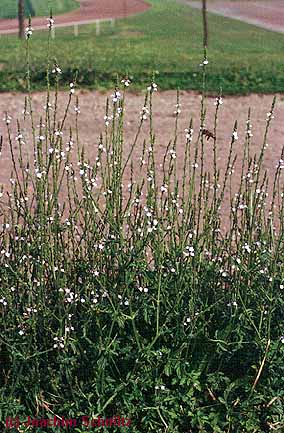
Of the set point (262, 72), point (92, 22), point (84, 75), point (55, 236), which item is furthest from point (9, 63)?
point (92, 22)

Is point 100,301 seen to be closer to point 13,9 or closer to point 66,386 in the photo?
point 66,386

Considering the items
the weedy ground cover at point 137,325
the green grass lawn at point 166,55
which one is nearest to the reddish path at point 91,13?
the green grass lawn at point 166,55

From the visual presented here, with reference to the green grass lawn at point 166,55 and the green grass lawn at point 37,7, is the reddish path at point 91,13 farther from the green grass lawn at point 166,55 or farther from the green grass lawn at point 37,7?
the green grass lawn at point 166,55

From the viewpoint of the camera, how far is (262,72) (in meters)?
14.1

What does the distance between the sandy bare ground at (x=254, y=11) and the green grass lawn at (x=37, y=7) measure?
476cm

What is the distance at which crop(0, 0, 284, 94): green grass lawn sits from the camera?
1343cm

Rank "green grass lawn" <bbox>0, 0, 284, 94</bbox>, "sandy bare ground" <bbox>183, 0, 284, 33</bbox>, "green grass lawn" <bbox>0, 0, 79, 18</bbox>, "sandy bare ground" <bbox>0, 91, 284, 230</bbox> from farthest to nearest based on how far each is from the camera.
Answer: "green grass lawn" <bbox>0, 0, 79, 18</bbox> < "sandy bare ground" <bbox>183, 0, 284, 33</bbox> < "green grass lawn" <bbox>0, 0, 284, 94</bbox> < "sandy bare ground" <bbox>0, 91, 284, 230</bbox>

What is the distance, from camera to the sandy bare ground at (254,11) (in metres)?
27.2

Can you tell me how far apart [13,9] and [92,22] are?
272 cm

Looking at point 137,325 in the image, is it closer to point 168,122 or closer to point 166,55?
point 168,122

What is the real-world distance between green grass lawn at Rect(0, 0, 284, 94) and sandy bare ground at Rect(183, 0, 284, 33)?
0.86 meters

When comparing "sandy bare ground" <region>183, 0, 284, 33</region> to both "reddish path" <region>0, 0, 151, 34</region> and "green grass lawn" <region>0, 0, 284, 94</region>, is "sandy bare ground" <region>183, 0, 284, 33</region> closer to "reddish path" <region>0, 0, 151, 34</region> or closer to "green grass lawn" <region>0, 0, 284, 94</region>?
"green grass lawn" <region>0, 0, 284, 94</region>

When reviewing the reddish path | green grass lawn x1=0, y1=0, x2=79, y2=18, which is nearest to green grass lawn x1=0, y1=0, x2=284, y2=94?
the reddish path

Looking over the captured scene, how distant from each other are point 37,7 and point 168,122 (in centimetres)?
1952
